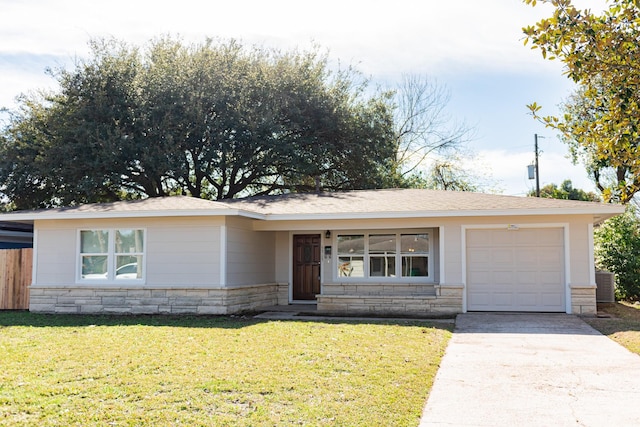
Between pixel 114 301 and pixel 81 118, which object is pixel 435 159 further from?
pixel 114 301

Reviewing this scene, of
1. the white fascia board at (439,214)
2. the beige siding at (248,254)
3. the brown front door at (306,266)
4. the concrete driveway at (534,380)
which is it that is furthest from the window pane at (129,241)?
the concrete driveway at (534,380)

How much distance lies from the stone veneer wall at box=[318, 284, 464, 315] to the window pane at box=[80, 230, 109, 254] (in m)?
5.46

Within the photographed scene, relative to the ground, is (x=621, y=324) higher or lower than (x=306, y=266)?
lower

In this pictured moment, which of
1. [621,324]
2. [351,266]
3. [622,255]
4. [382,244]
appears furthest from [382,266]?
[622,255]

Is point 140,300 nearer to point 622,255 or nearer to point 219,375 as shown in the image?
point 219,375

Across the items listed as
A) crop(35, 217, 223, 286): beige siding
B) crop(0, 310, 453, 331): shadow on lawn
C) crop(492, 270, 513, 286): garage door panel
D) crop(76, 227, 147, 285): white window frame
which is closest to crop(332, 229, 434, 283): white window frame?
crop(492, 270, 513, 286): garage door panel

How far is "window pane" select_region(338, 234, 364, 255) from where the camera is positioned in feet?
52.1

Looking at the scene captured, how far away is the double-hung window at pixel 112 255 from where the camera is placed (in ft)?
47.2

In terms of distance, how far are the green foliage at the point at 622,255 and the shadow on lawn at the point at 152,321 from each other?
28.1 feet

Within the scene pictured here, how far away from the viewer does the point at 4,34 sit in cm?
1241

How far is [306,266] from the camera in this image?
16.7 metres

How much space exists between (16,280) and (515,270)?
12.6 metres

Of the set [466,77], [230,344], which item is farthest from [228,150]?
[230,344]

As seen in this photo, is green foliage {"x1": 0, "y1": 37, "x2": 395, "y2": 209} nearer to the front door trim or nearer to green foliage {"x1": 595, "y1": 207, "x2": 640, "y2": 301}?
the front door trim
